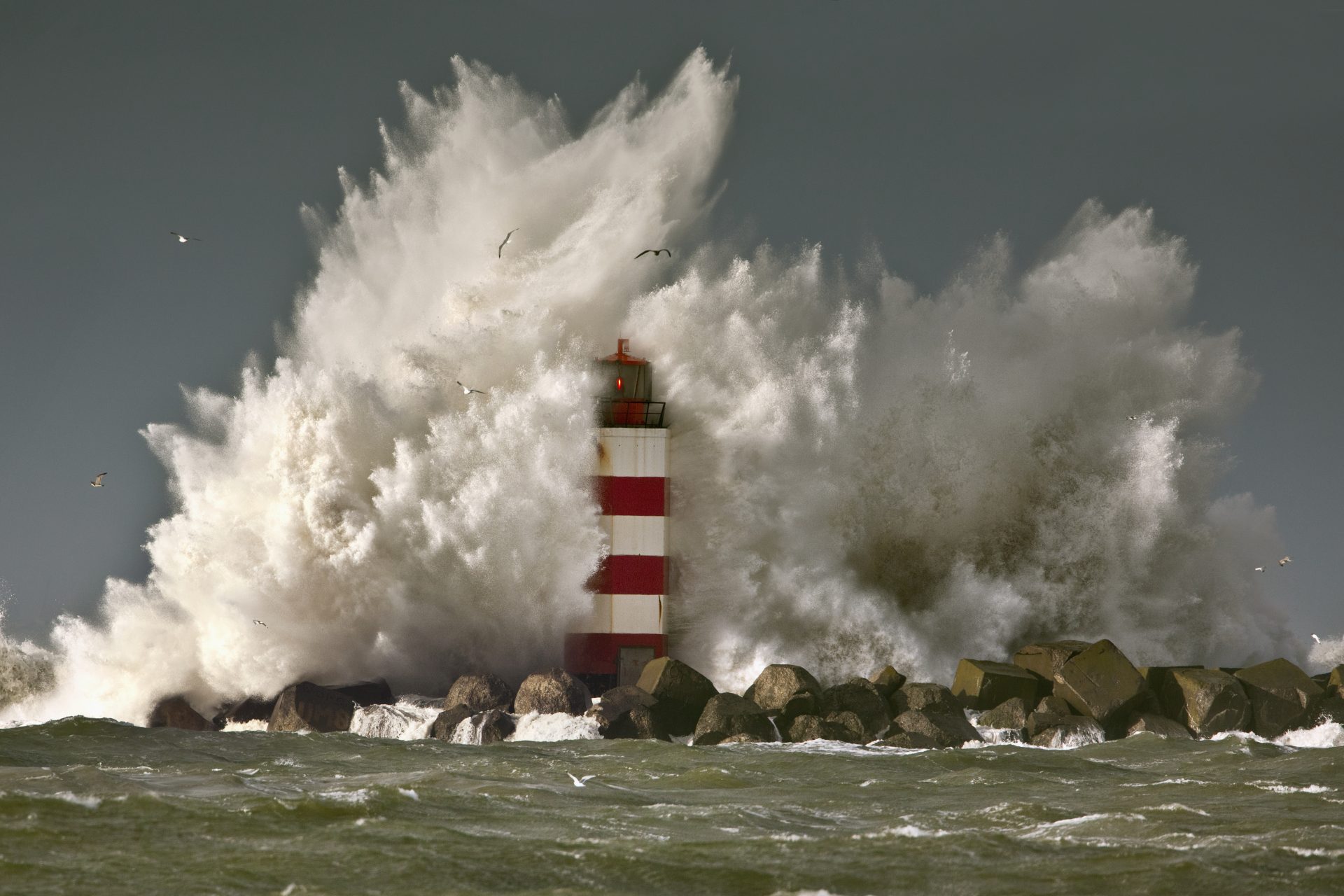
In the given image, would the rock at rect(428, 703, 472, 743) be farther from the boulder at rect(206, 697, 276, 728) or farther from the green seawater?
the boulder at rect(206, 697, 276, 728)

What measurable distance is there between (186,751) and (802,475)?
27.4 ft

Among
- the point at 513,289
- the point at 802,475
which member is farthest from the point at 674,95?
the point at 802,475

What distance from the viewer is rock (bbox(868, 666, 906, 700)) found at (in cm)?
1600

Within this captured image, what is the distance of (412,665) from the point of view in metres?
16.9

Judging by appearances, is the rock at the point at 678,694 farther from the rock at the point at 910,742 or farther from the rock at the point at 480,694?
the rock at the point at 910,742

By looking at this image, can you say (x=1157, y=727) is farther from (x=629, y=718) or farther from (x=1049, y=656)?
(x=629, y=718)

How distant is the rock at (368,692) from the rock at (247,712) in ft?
2.54

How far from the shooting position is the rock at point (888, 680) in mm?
15998

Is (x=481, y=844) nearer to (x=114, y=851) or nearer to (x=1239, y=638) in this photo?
(x=114, y=851)

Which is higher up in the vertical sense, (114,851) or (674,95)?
(674,95)

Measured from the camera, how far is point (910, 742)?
14.0 m

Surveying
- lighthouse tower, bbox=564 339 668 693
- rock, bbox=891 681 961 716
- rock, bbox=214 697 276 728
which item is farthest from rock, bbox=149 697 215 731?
rock, bbox=891 681 961 716

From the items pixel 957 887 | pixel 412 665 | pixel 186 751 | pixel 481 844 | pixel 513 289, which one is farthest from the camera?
pixel 513 289

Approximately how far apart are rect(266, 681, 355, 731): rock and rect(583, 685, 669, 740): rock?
259 cm
